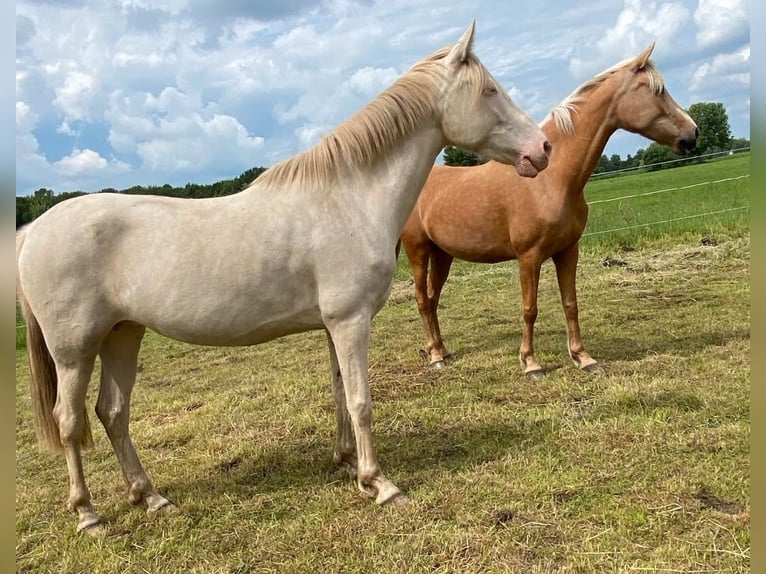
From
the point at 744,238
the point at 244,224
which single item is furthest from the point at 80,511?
the point at 744,238

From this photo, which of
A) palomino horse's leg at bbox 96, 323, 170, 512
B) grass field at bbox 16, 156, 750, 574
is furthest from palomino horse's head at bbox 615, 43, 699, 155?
palomino horse's leg at bbox 96, 323, 170, 512

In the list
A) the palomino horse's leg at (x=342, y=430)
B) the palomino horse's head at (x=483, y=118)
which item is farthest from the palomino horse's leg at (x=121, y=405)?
the palomino horse's head at (x=483, y=118)

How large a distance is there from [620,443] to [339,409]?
171cm

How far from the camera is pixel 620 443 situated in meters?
3.28

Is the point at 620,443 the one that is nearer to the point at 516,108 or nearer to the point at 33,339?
the point at 516,108

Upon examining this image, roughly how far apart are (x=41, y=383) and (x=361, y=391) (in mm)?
1753

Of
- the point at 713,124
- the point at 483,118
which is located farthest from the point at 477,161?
the point at 713,124

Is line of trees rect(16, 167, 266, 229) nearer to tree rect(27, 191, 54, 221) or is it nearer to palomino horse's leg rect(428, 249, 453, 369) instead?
tree rect(27, 191, 54, 221)

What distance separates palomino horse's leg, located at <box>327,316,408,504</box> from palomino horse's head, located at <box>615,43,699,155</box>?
10.5ft

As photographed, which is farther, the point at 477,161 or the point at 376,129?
the point at 477,161

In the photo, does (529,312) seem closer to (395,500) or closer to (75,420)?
(395,500)

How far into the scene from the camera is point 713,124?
→ 32.5 metres

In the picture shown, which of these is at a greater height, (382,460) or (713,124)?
(713,124)

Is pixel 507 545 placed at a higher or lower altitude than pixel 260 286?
lower
